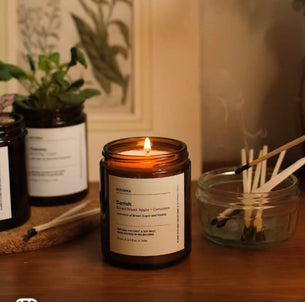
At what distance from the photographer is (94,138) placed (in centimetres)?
115

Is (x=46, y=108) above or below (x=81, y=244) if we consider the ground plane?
above

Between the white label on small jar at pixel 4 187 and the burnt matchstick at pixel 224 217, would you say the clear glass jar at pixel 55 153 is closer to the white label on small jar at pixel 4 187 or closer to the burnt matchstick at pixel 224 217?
the white label on small jar at pixel 4 187

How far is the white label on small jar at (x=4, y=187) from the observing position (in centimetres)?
85

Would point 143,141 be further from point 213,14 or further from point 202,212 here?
point 213,14

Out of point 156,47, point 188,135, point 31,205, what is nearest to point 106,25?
point 156,47

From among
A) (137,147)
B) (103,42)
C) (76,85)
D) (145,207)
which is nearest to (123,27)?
(103,42)

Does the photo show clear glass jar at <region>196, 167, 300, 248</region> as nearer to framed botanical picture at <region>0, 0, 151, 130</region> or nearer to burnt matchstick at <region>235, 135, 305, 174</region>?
burnt matchstick at <region>235, 135, 305, 174</region>

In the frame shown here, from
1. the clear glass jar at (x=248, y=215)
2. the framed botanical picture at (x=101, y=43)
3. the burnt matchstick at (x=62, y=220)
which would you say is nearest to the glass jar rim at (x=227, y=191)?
the clear glass jar at (x=248, y=215)

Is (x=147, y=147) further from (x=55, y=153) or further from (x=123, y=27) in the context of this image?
(x=123, y=27)

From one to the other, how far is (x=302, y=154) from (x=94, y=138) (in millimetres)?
318

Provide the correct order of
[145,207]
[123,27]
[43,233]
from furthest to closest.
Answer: [123,27], [43,233], [145,207]

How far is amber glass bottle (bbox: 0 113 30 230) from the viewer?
2.79 ft

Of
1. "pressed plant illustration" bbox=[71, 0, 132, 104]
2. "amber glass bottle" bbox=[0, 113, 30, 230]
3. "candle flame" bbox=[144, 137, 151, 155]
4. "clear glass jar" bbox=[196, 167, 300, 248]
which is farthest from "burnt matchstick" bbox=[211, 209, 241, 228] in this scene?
"pressed plant illustration" bbox=[71, 0, 132, 104]

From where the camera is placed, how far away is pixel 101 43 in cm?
113
